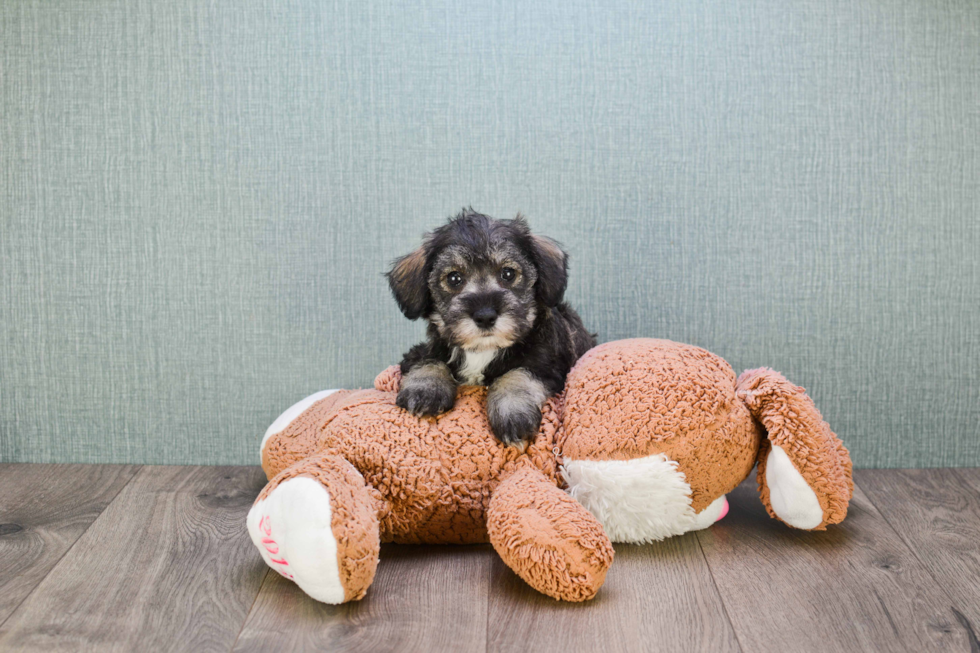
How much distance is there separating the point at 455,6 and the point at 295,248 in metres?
0.93

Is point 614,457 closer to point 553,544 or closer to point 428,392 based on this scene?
point 553,544

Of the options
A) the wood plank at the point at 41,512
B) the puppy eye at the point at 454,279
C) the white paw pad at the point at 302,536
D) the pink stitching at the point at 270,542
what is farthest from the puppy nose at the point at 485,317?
the wood plank at the point at 41,512

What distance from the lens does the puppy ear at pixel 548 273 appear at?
7.00 ft

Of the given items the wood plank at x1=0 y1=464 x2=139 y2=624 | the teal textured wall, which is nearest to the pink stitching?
the wood plank at x1=0 y1=464 x2=139 y2=624

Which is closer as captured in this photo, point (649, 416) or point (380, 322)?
point (649, 416)

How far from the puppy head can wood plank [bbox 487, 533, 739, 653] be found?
572mm

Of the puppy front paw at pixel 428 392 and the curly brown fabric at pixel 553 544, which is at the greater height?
the puppy front paw at pixel 428 392

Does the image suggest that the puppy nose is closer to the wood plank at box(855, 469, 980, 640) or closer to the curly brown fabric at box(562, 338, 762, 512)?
the curly brown fabric at box(562, 338, 762, 512)

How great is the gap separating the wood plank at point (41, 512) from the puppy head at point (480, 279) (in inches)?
42.8

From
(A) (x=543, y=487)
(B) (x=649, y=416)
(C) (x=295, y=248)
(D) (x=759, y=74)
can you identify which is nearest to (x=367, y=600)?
(A) (x=543, y=487)

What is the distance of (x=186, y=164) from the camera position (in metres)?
2.73

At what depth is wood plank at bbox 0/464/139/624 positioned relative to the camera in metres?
1.98

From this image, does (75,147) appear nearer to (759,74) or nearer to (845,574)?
(759,74)

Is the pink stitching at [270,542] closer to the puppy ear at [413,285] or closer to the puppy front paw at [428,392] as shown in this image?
the puppy front paw at [428,392]
